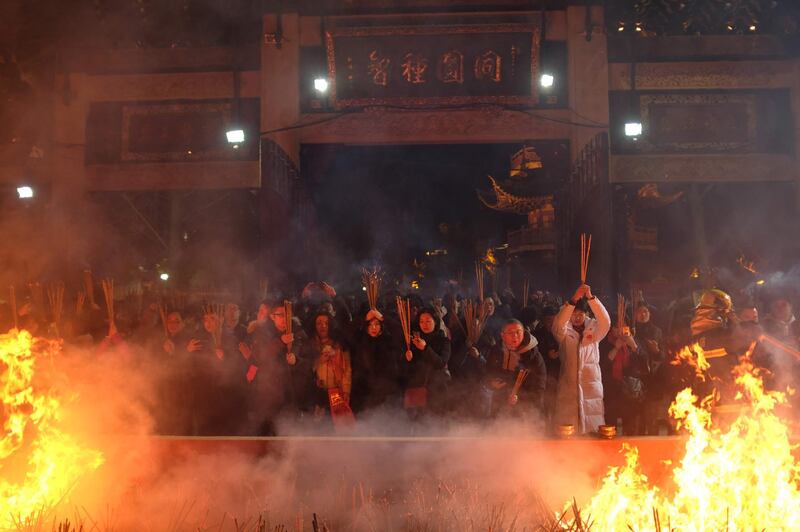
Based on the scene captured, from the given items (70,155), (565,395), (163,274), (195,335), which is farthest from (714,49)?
(70,155)

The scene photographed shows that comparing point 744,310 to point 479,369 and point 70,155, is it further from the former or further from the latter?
point 70,155

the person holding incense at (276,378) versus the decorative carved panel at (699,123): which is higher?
the decorative carved panel at (699,123)

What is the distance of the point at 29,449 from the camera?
3311 mm

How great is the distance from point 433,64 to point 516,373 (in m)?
5.19

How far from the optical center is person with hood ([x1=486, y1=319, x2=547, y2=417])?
434cm

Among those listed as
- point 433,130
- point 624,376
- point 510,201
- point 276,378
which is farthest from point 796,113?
point 276,378

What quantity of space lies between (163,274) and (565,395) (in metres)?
6.80

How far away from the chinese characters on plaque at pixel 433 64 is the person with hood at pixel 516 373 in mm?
4706

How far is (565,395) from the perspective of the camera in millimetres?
4355

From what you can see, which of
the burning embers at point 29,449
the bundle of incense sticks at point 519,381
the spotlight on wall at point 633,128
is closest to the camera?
the burning embers at point 29,449

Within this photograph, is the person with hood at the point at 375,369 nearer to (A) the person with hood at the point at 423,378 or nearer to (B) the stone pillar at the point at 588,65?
(A) the person with hood at the point at 423,378

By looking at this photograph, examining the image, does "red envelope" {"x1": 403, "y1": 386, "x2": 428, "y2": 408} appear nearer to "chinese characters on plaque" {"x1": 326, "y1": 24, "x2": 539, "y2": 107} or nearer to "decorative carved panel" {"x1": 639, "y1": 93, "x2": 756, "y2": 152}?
"chinese characters on plaque" {"x1": 326, "y1": 24, "x2": 539, "y2": 107}

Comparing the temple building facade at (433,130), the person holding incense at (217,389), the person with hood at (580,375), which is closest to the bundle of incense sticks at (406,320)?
the person with hood at (580,375)

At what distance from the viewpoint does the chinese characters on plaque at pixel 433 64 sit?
780 cm
